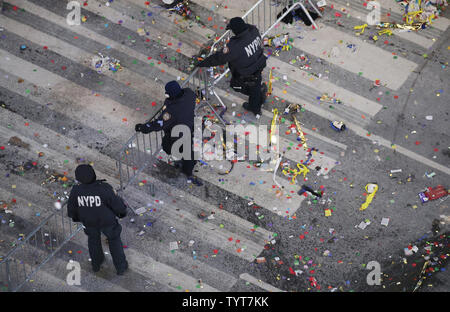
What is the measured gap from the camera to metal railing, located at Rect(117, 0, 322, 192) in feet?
42.4

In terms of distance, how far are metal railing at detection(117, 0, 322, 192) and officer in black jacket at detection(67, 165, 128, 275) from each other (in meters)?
1.02

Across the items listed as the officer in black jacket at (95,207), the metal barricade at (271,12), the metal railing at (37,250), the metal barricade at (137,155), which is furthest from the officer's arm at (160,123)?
the metal barricade at (271,12)

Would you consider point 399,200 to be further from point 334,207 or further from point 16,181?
point 16,181

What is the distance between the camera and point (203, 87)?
46.1 feet

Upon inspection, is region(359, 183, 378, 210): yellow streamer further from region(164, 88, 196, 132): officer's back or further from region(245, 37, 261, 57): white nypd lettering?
region(164, 88, 196, 132): officer's back

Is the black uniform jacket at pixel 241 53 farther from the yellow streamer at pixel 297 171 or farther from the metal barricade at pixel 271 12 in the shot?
the metal barricade at pixel 271 12

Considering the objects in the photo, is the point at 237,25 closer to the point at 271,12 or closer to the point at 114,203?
the point at 271,12

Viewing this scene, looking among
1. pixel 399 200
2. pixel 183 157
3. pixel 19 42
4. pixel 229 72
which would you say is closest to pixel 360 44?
pixel 229 72

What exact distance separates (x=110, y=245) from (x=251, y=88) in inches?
144

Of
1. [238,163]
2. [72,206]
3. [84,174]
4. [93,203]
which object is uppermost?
[84,174]

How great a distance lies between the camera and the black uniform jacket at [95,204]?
10844 millimetres

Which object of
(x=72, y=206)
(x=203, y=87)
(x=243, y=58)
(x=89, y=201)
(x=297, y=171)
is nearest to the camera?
(x=89, y=201)

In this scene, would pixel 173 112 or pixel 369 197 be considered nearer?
pixel 173 112

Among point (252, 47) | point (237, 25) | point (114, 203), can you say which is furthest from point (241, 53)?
point (114, 203)
